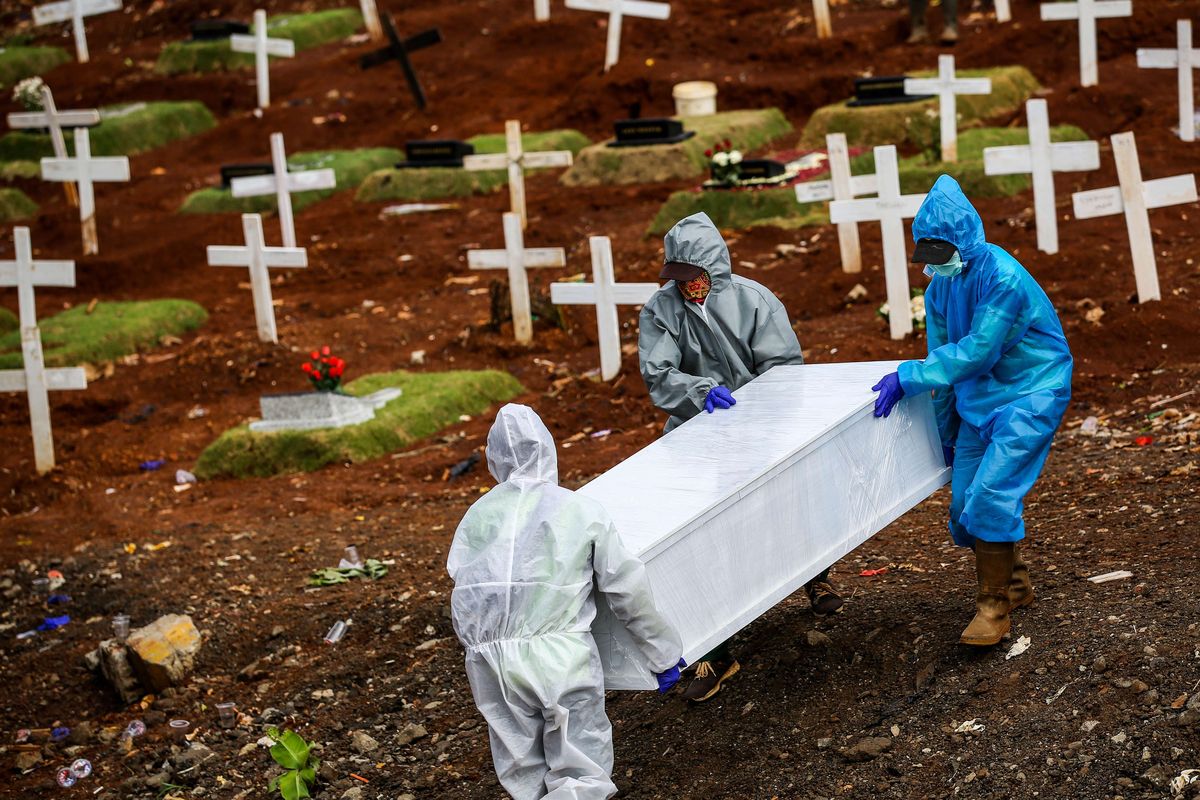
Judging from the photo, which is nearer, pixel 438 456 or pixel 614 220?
pixel 438 456

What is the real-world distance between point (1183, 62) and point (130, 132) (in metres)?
16.9

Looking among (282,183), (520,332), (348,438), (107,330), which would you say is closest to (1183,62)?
(520,332)

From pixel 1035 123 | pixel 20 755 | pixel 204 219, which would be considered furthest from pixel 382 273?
pixel 20 755

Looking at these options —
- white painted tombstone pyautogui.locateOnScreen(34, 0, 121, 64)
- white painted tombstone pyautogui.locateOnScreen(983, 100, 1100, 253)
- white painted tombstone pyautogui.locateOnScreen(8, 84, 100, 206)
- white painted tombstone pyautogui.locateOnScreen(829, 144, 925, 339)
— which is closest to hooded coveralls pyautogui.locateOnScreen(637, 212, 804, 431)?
white painted tombstone pyautogui.locateOnScreen(829, 144, 925, 339)

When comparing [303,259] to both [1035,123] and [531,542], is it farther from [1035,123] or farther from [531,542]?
[531,542]

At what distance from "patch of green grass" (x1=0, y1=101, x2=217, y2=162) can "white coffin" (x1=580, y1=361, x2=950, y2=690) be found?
20823 mm

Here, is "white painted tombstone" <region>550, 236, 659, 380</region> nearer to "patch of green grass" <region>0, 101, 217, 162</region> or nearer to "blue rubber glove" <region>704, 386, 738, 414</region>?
"blue rubber glove" <region>704, 386, 738, 414</region>

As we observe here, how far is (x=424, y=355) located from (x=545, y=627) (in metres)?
8.95

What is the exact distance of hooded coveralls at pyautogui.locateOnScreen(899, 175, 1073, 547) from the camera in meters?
5.84

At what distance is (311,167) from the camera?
72.8ft

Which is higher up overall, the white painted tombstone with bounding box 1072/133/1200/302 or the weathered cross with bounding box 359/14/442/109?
the weathered cross with bounding box 359/14/442/109

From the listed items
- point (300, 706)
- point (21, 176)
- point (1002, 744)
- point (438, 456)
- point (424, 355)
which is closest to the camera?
point (1002, 744)

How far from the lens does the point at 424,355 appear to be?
14000mm

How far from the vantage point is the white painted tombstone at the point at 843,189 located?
13102mm
